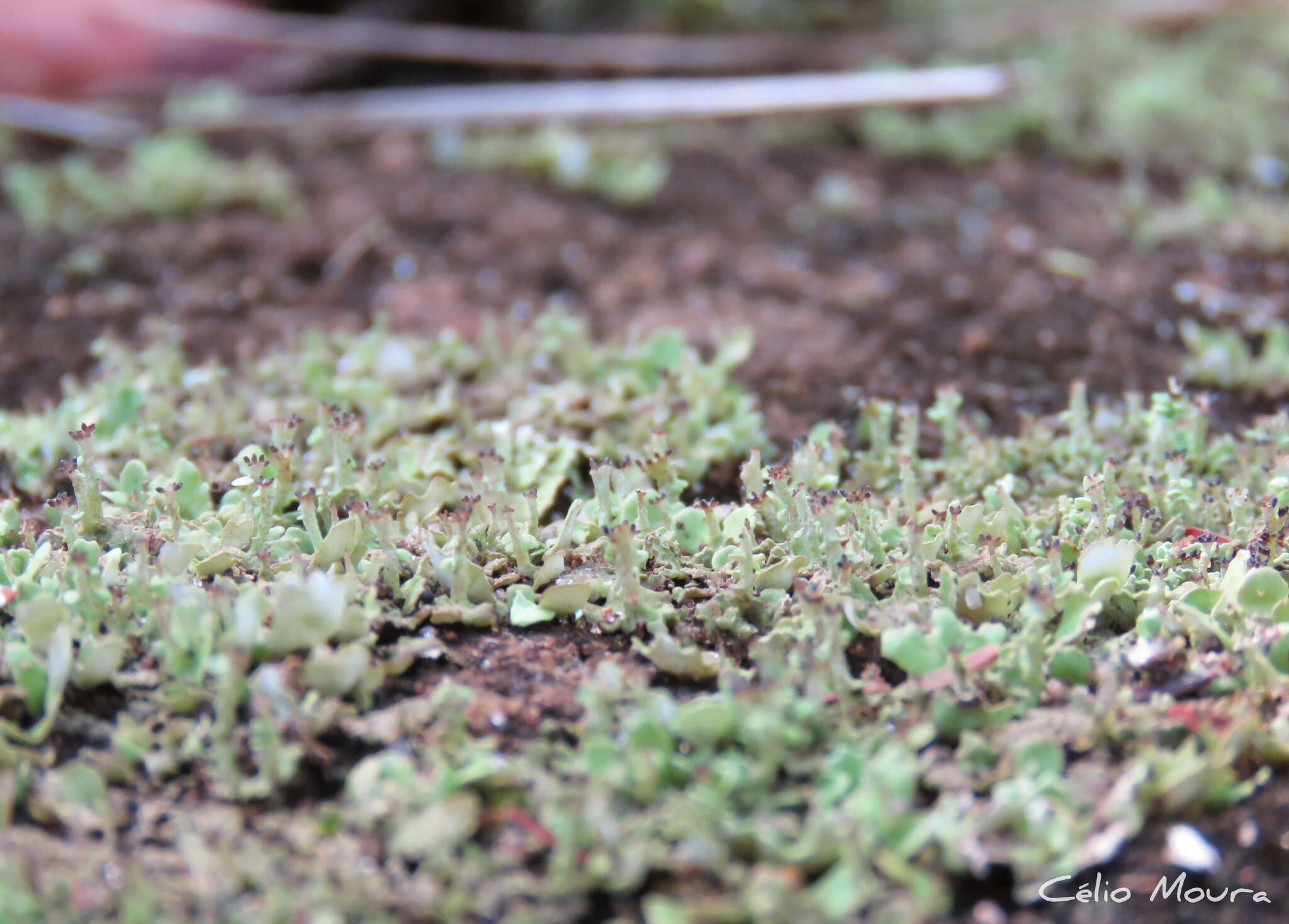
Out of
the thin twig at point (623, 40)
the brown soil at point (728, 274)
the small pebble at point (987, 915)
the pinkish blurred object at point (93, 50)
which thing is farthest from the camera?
the thin twig at point (623, 40)

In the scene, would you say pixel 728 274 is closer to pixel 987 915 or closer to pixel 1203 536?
pixel 1203 536

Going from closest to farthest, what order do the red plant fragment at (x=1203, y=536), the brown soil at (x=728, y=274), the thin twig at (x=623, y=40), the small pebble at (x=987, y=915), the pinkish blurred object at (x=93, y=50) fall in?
the small pebble at (x=987, y=915), the red plant fragment at (x=1203, y=536), the brown soil at (x=728, y=274), the pinkish blurred object at (x=93, y=50), the thin twig at (x=623, y=40)

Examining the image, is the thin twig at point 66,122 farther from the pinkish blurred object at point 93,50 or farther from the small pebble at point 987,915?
the small pebble at point 987,915

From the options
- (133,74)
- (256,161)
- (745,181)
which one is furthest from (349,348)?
(133,74)

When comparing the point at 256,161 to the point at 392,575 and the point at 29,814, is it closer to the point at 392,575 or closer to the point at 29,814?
the point at 392,575

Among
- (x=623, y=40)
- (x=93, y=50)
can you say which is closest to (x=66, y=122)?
(x=93, y=50)

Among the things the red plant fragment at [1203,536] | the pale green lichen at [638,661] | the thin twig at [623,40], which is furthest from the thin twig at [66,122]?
the red plant fragment at [1203,536]

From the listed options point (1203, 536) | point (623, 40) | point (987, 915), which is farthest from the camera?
point (623, 40)

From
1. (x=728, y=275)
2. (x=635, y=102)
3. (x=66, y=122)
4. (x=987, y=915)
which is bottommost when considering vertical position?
(x=987, y=915)
